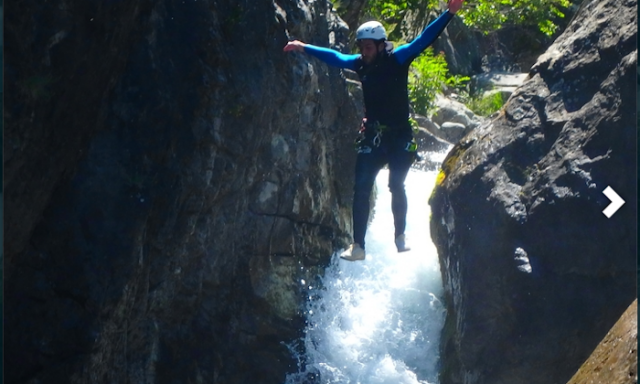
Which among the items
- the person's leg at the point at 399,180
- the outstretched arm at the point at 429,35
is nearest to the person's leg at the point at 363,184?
the person's leg at the point at 399,180

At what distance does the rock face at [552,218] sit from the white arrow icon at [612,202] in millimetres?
65

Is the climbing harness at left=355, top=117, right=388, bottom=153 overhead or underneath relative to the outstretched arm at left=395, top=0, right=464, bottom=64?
underneath

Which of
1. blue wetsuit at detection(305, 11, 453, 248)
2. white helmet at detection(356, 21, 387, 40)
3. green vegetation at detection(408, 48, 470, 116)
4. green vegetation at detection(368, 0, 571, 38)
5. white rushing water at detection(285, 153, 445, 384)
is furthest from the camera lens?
green vegetation at detection(368, 0, 571, 38)

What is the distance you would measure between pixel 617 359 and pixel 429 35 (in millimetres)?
3237

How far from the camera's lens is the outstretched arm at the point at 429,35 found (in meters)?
7.16

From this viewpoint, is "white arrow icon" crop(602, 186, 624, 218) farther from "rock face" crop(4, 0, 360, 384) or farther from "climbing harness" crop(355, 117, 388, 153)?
"rock face" crop(4, 0, 360, 384)

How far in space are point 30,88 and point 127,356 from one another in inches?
113

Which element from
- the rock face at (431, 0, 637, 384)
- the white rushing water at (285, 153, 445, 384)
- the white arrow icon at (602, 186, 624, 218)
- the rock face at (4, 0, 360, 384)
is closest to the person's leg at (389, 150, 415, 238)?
the rock face at (431, 0, 637, 384)

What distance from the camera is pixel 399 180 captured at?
8.34m

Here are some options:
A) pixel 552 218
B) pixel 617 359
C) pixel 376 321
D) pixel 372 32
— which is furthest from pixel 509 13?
pixel 617 359

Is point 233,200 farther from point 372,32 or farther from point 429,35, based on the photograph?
point 429,35

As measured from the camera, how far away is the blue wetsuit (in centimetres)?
792

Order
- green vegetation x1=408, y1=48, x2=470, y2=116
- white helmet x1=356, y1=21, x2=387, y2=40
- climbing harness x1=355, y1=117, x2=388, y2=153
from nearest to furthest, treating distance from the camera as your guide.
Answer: white helmet x1=356, y1=21, x2=387, y2=40
climbing harness x1=355, y1=117, x2=388, y2=153
green vegetation x1=408, y1=48, x2=470, y2=116

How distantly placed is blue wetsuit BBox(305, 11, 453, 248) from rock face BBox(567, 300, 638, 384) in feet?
8.80
